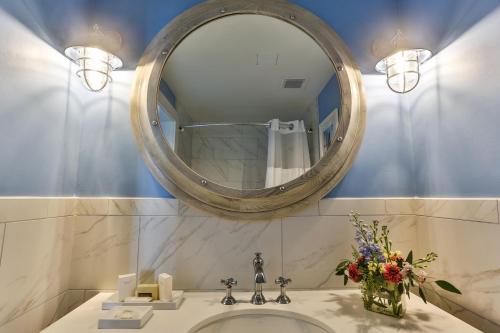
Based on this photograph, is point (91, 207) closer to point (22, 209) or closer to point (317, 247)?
point (22, 209)

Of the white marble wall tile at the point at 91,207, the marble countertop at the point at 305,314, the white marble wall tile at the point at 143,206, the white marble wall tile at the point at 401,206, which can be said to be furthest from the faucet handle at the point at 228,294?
the white marble wall tile at the point at 401,206

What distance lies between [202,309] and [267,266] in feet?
0.91

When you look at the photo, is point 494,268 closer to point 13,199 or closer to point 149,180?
point 149,180

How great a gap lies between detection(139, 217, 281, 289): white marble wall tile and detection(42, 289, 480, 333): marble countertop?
6cm

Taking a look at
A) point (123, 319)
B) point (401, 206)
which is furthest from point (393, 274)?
point (123, 319)

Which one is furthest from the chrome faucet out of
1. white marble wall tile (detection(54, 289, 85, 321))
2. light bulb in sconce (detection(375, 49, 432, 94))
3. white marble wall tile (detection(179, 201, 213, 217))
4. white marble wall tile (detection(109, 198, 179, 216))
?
light bulb in sconce (detection(375, 49, 432, 94))

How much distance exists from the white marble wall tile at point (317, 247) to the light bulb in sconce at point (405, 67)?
0.51 m

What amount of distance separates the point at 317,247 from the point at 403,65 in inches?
28.4

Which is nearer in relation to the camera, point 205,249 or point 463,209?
point 463,209

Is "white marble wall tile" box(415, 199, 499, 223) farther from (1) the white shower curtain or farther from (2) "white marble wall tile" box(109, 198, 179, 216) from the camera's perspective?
(2) "white marble wall tile" box(109, 198, 179, 216)

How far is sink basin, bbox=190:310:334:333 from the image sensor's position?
788 mm

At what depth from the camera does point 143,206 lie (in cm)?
100

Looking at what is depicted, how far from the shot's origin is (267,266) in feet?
3.23

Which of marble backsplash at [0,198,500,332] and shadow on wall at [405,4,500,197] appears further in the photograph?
marble backsplash at [0,198,500,332]
